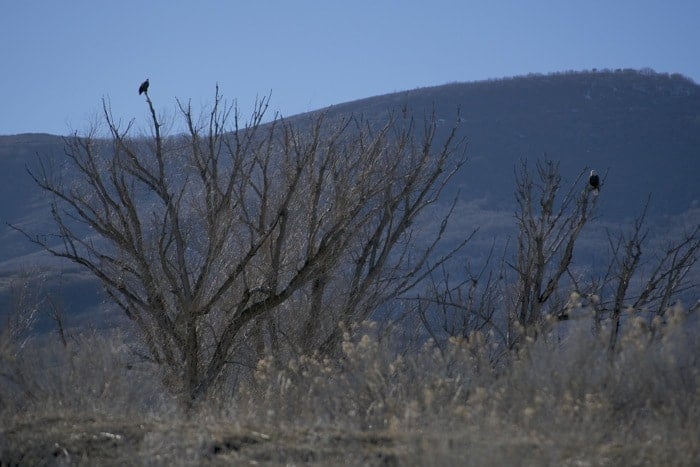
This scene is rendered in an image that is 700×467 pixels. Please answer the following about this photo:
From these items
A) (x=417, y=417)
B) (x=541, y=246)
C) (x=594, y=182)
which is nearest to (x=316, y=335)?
(x=541, y=246)

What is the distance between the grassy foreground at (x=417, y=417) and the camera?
621 cm

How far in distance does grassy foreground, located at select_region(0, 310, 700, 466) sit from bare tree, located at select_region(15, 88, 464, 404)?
11.5ft

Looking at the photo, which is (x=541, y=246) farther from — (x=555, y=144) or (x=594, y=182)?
(x=555, y=144)

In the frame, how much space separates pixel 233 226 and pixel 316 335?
269 centimetres

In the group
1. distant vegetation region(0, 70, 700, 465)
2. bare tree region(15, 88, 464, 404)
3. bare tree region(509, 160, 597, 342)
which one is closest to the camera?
distant vegetation region(0, 70, 700, 465)

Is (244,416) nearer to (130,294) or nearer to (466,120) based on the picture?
(130,294)

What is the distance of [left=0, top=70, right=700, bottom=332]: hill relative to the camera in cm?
7975

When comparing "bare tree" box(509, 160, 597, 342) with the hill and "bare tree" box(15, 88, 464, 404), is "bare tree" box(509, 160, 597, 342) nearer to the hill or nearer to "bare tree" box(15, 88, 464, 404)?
"bare tree" box(15, 88, 464, 404)

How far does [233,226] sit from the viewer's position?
14602 mm

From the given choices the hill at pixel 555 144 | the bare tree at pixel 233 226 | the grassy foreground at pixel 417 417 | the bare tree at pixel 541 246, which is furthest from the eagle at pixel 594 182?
the hill at pixel 555 144

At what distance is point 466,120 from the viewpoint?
394 feet

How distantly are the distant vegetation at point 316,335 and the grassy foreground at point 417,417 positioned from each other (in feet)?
0.08

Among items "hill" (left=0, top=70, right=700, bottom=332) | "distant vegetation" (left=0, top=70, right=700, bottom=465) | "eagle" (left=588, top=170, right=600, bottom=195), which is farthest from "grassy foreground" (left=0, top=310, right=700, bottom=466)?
"hill" (left=0, top=70, right=700, bottom=332)

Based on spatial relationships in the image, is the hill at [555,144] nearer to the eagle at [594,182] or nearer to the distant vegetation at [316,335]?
the distant vegetation at [316,335]
